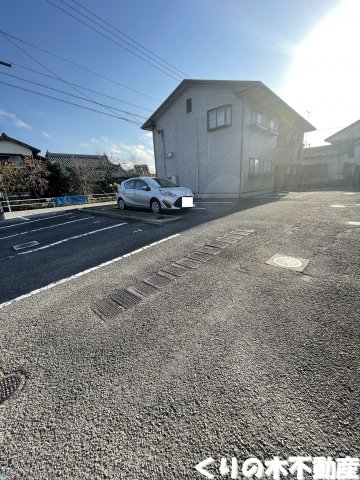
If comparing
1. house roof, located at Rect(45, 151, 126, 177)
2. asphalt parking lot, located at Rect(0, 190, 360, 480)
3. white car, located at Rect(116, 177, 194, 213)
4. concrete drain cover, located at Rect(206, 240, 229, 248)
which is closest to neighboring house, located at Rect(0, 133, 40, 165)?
house roof, located at Rect(45, 151, 126, 177)

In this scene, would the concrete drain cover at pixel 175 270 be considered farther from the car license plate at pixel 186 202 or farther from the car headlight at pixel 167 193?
the car license plate at pixel 186 202

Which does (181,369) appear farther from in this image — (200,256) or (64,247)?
(64,247)

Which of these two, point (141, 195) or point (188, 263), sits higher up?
point (141, 195)

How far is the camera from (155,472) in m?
1.09

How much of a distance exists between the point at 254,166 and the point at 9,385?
15608 millimetres

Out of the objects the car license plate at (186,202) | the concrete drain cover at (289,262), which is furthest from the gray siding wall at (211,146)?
the concrete drain cover at (289,262)

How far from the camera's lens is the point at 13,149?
2122cm

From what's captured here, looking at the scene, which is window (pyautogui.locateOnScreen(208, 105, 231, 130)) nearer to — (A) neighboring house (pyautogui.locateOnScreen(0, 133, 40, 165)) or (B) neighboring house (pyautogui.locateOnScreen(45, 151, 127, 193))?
(B) neighboring house (pyautogui.locateOnScreen(45, 151, 127, 193))

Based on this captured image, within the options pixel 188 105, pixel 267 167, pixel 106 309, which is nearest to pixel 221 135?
pixel 188 105

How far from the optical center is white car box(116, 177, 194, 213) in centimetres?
764

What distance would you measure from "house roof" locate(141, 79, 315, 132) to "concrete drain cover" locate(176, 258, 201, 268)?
39.8 ft

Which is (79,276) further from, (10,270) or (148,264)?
(10,270)

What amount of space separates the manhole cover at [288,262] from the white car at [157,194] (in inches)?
189

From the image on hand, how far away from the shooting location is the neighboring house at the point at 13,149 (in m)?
20.5
